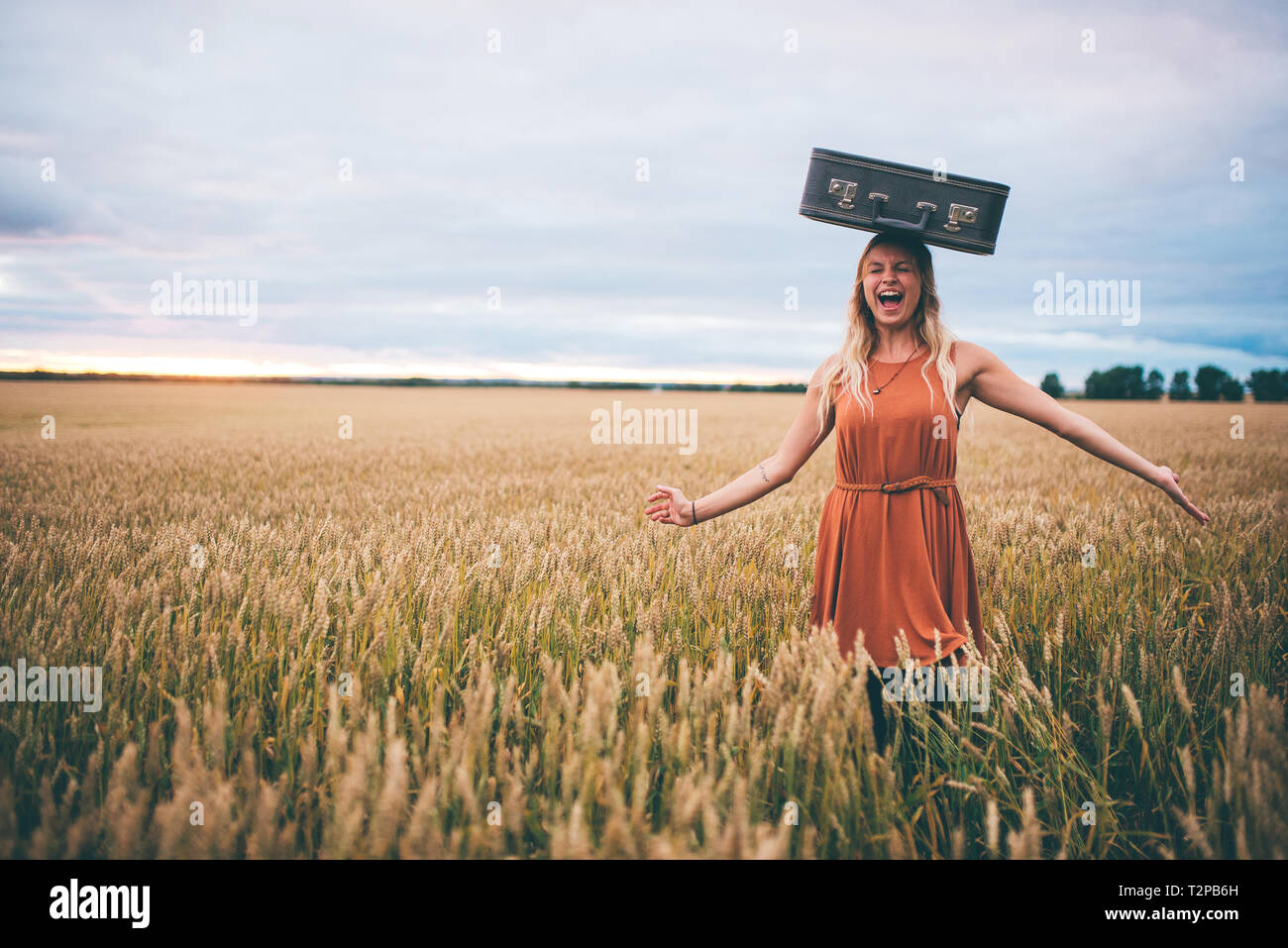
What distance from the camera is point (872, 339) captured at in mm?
2375

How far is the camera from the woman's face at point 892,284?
221 centimetres

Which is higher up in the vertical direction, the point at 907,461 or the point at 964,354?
the point at 964,354

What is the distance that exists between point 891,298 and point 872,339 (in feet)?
0.58

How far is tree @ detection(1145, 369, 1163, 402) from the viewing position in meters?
74.6

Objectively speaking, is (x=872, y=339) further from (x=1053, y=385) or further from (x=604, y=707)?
(x=1053, y=385)

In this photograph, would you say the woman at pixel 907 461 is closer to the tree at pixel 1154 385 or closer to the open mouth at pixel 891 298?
the open mouth at pixel 891 298

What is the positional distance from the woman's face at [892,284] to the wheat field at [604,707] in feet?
3.85

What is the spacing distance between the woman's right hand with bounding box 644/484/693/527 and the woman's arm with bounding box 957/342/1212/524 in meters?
1.17
